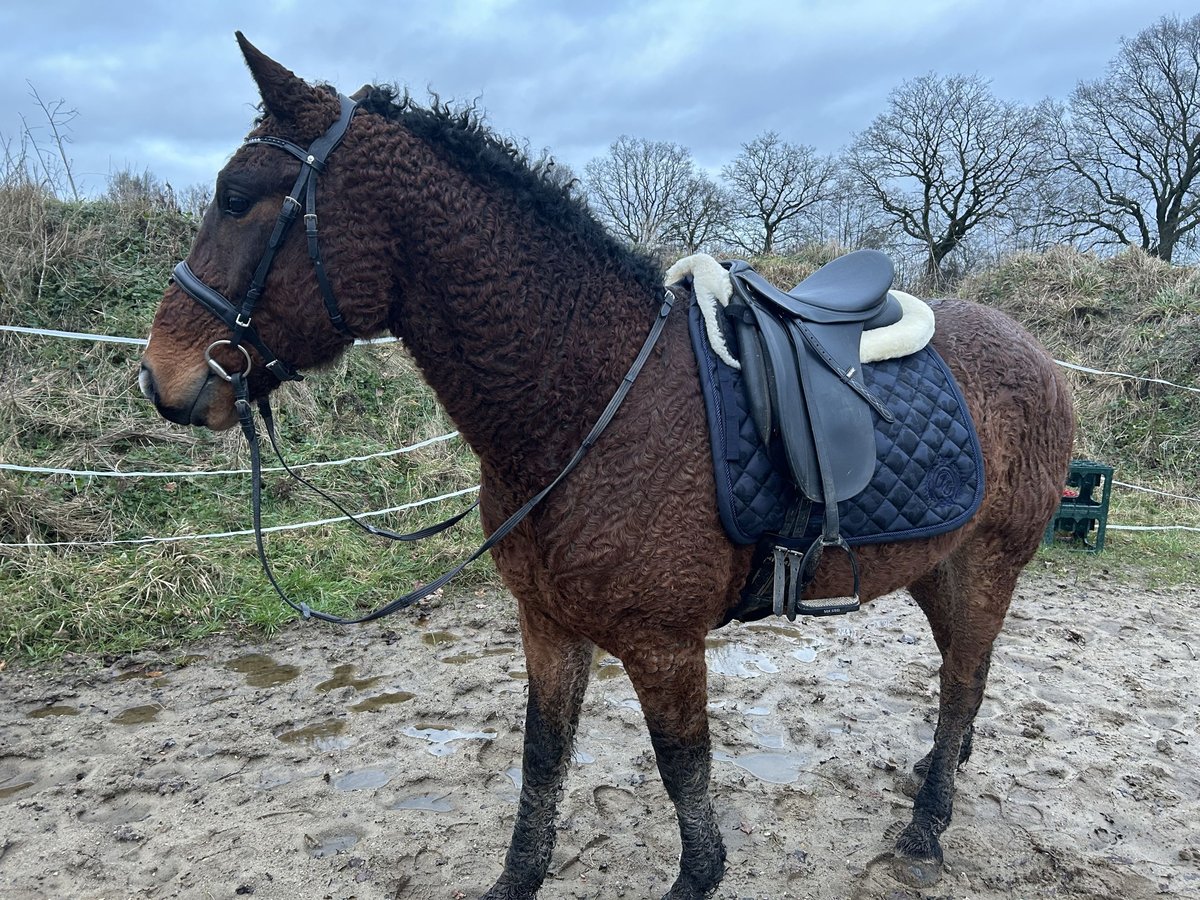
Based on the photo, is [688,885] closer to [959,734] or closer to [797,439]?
[959,734]

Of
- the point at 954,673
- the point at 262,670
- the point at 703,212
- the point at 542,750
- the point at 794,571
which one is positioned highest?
the point at 703,212

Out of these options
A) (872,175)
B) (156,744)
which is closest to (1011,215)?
(872,175)

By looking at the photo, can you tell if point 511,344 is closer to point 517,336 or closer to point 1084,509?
point 517,336

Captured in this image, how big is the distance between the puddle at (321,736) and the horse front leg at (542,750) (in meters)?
1.33

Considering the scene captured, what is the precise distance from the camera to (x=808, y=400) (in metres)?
1.88

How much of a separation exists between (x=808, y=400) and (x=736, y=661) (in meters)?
2.59

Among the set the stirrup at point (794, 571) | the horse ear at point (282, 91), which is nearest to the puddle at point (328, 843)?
the stirrup at point (794, 571)

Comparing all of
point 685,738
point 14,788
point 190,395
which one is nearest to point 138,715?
point 14,788

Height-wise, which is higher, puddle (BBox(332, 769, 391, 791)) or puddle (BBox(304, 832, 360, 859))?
puddle (BBox(332, 769, 391, 791))

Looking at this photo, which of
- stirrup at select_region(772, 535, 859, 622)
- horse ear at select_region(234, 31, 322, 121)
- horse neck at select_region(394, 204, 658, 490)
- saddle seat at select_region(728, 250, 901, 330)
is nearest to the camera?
horse ear at select_region(234, 31, 322, 121)

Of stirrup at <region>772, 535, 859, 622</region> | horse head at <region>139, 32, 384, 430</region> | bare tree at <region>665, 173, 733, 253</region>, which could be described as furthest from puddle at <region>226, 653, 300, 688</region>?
bare tree at <region>665, 173, 733, 253</region>

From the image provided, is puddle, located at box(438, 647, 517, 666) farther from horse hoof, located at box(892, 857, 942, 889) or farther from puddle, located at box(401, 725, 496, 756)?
horse hoof, located at box(892, 857, 942, 889)

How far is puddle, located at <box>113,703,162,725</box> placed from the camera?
3.36 meters

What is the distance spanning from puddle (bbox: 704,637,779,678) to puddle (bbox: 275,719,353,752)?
193 cm
